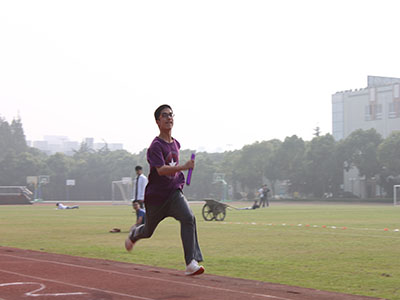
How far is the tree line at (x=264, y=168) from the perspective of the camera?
79.6m

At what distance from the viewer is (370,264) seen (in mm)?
11281

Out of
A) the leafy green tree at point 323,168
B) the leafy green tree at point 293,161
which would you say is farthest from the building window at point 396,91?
the leafy green tree at point 293,161

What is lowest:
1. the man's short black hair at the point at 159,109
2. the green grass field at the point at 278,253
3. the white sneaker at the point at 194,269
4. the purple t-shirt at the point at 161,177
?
the green grass field at the point at 278,253

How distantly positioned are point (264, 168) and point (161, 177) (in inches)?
3394

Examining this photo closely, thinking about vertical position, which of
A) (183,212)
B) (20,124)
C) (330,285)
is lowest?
(330,285)

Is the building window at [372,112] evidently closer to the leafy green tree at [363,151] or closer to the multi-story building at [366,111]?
the multi-story building at [366,111]

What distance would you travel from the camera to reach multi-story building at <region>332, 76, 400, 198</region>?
288ft

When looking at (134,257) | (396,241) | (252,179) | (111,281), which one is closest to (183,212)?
(111,281)

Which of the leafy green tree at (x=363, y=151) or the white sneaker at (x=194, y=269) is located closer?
the white sneaker at (x=194, y=269)

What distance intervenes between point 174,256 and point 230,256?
1059 mm

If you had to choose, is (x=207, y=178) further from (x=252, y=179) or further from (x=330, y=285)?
(x=330, y=285)

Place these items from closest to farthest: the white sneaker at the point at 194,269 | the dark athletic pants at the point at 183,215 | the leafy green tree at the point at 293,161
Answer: the white sneaker at the point at 194,269 < the dark athletic pants at the point at 183,215 < the leafy green tree at the point at 293,161

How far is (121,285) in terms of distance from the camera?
328 inches

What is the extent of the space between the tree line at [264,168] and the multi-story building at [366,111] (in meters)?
3.27
